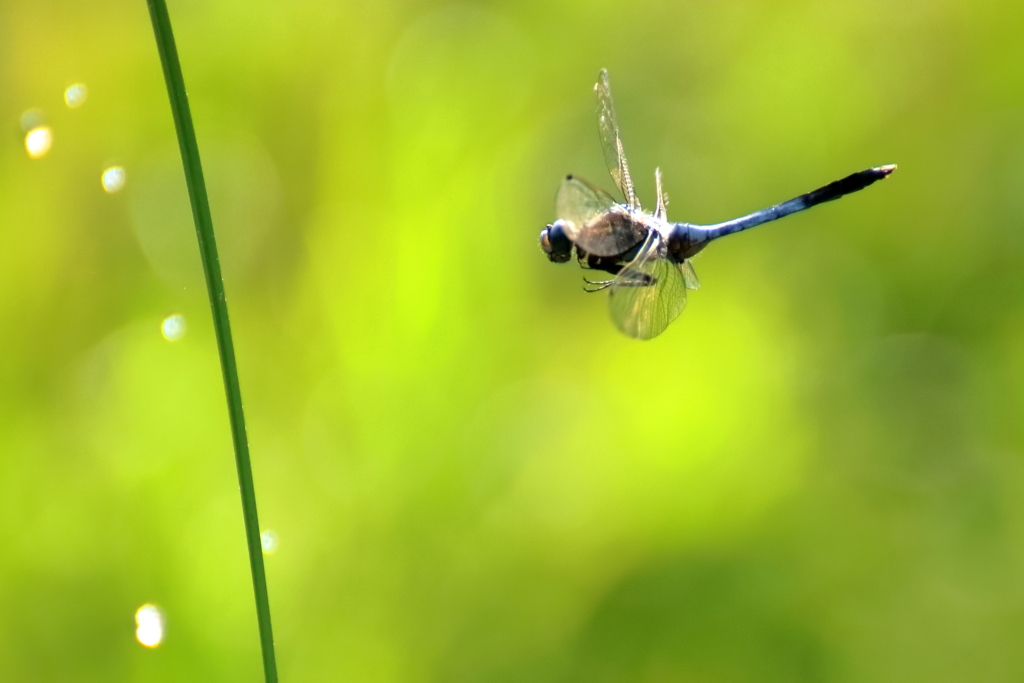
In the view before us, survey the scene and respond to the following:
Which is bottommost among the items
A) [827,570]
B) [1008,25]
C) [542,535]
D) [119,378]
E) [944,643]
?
[944,643]

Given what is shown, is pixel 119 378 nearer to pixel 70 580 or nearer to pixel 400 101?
pixel 70 580

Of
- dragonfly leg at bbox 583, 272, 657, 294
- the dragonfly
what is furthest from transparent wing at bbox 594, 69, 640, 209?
dragonfly leg at bbox 583, 272, 657, 294

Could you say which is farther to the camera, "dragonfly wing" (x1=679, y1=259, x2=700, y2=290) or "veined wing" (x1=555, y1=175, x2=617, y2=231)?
"dragonfly wing" (x1=679, y1=259, x2=700, y2=290)

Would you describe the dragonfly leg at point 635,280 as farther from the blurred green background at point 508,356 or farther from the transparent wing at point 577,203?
the blurred green background at point 508,356

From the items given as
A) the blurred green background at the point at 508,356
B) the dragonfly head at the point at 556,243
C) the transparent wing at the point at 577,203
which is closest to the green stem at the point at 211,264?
the transparent wing at the point at 577,203

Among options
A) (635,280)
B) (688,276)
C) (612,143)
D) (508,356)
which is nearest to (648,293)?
(635,280)

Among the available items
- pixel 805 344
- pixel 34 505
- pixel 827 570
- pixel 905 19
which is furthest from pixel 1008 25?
pixel 34 505

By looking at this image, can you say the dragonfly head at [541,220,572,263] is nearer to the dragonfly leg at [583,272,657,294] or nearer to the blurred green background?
the dragonfly leg at [583,272,657,294]
